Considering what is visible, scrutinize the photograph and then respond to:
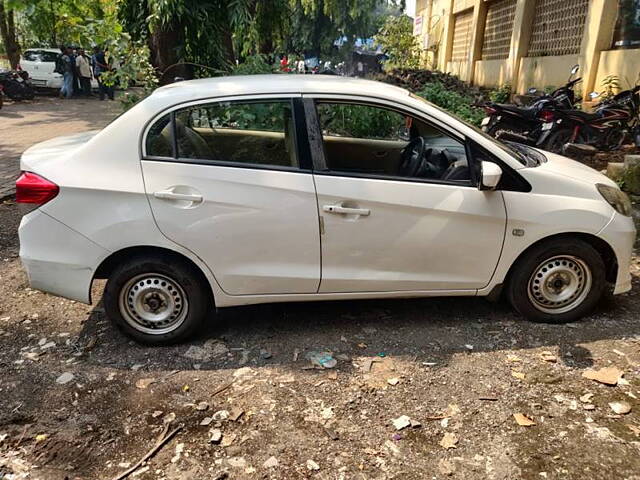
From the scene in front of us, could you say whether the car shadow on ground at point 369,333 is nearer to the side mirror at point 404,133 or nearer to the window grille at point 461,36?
the side mirror at point 404,133

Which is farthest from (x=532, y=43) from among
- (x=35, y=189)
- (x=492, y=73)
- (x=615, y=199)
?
(x=35, y=189)

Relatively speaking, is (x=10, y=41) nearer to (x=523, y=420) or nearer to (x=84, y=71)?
(x=84, y=71)

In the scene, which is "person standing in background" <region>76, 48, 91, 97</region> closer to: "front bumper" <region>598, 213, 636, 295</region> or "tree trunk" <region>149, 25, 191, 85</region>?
"tree trunk" <region>149, 25, 191, 85</region>

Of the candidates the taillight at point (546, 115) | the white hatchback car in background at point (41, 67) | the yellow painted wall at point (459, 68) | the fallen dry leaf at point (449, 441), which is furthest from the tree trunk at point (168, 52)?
the white hatchback car in background at point (41, 67)

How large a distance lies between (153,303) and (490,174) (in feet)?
7.67

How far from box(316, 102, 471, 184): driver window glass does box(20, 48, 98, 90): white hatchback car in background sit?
19.7 meters

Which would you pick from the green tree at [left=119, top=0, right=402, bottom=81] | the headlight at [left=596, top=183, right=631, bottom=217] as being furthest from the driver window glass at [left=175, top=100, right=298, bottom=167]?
the green tree at [left=119, top=0, right=402, bottom=81]

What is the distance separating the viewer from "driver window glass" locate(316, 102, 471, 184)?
11.4 ft

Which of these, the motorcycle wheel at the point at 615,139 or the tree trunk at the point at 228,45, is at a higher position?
the tree trunk at the point at 228,45

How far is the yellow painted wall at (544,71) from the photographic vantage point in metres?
10.3

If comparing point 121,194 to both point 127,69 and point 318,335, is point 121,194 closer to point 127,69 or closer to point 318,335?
point 318,335

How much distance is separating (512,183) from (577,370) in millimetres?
1264

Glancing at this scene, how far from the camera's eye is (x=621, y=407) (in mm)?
2945

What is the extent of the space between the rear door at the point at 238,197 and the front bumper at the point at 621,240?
78.9 inches
